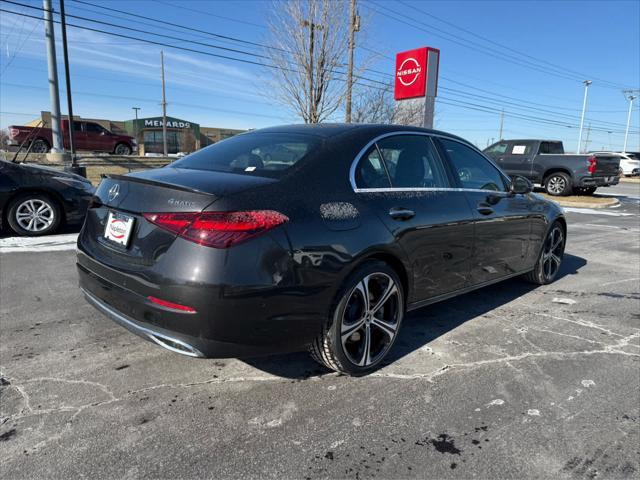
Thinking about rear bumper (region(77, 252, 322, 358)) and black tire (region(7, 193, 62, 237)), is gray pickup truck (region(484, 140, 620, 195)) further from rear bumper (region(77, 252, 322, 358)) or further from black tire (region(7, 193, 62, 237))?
rear bumper (region(77, 252, 322, 358))

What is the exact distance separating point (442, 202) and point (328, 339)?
1454 millimetres

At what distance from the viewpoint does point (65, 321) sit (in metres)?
3.65

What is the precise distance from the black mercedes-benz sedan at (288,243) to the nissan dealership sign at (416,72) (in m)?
11.2

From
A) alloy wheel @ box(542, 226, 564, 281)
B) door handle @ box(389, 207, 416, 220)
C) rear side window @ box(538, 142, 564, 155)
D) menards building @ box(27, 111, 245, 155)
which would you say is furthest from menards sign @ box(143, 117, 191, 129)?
door handle @ box(389, 207, 416, 220)

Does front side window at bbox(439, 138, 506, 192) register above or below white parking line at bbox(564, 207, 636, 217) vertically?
above

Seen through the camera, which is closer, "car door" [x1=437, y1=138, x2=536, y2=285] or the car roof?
the car roof

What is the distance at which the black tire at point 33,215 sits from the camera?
6.58 metres

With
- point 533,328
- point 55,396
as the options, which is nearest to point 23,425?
point 55,396

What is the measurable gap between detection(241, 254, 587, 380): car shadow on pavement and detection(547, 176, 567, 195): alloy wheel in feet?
37.5

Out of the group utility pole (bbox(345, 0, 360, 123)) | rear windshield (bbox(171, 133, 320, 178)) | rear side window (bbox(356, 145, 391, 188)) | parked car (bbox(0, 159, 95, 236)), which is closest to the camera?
rear windshield (bbox(171, 133, 320, 178))

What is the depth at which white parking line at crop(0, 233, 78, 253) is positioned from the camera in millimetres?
5969

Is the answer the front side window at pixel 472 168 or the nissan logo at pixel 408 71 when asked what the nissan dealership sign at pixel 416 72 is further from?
the front side window at pixel 472 168

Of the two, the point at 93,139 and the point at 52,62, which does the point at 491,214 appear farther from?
the point at 93,139

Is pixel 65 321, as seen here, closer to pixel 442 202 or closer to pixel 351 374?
pixel 351 374
